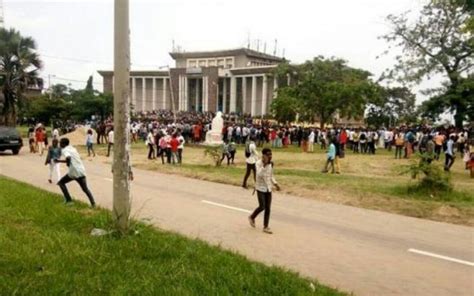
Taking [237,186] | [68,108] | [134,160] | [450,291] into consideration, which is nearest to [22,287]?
[450,291]

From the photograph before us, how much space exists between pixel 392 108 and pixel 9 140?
47568 mm

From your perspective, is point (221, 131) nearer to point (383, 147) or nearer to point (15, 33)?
point (383, 147)

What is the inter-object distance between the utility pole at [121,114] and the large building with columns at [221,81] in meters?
78.0

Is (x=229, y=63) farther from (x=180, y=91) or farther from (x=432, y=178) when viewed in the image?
(x=432, y=178)

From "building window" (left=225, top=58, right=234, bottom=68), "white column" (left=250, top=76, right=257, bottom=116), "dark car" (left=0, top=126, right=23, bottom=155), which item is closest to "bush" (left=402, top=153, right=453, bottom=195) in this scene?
"dark car" (left=0, top=126, right=23, bottom=155)

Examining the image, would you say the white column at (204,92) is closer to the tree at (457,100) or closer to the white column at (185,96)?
the white column at (185,96)

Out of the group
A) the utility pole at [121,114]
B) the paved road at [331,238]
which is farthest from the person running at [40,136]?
the utility pole at [121,114]

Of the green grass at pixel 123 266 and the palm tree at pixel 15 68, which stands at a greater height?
the palm tree at pixel 15 68

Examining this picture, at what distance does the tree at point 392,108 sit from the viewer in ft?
185

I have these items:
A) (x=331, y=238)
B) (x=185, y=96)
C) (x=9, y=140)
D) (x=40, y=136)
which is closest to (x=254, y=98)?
(x=185, y=96)

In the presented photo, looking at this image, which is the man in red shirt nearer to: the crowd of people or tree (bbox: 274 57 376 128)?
the crowd of people

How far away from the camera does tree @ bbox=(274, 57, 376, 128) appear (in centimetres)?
4200

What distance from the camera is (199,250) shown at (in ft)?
22.7

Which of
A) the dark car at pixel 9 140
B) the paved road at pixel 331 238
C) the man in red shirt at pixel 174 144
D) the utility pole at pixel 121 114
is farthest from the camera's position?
the dark car at pixel 9 140
